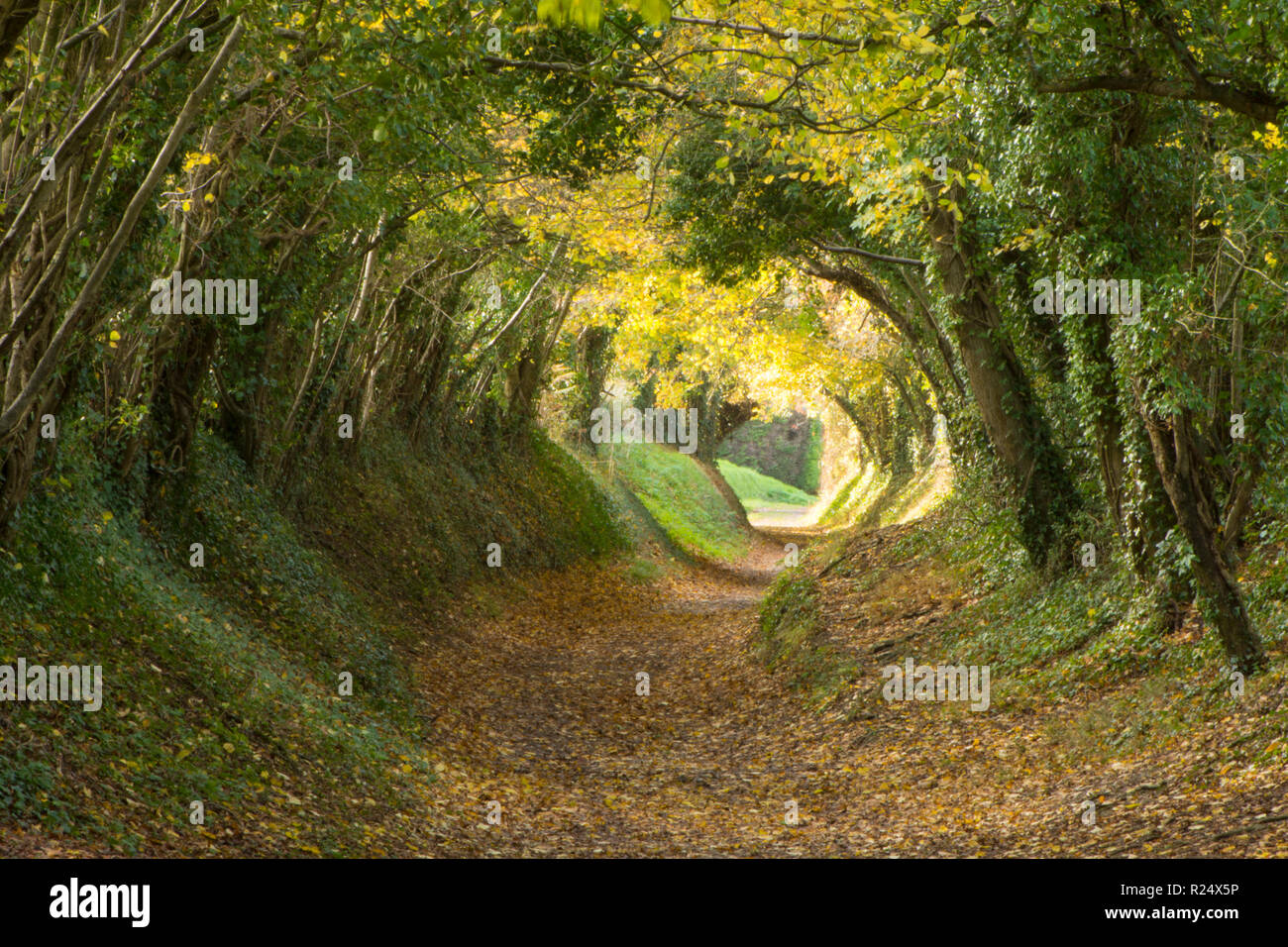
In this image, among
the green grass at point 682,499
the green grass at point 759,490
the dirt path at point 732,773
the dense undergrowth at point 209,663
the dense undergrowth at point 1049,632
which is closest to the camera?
the dense undergrowth at point 209,663

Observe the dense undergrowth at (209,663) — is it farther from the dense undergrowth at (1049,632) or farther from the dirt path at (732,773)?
the dense undergrowth at (1049,632)

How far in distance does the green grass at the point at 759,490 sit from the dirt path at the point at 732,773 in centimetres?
4311

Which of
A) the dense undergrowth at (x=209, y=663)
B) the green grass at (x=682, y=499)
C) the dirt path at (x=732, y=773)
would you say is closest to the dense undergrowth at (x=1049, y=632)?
the dirt path at (x=732, y=773)

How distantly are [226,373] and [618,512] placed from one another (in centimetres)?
1461

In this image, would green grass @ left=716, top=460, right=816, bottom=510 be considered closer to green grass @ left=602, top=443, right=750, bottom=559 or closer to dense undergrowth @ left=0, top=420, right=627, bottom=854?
green grass @ left=602, top=443, right=750, bottom=559

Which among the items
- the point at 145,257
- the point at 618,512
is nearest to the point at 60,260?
the point at 145,257

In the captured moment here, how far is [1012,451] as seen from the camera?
13133 mm

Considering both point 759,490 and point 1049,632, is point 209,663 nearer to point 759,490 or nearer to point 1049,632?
point 1049,632

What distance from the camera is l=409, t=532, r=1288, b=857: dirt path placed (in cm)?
723

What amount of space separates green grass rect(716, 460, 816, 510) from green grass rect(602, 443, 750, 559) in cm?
2084

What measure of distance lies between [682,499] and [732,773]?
2354 centimetres

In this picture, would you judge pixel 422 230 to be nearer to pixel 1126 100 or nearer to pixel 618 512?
pixel 1126 100

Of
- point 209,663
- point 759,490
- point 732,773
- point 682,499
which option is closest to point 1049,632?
point 732,773

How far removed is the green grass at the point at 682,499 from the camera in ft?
97.7
